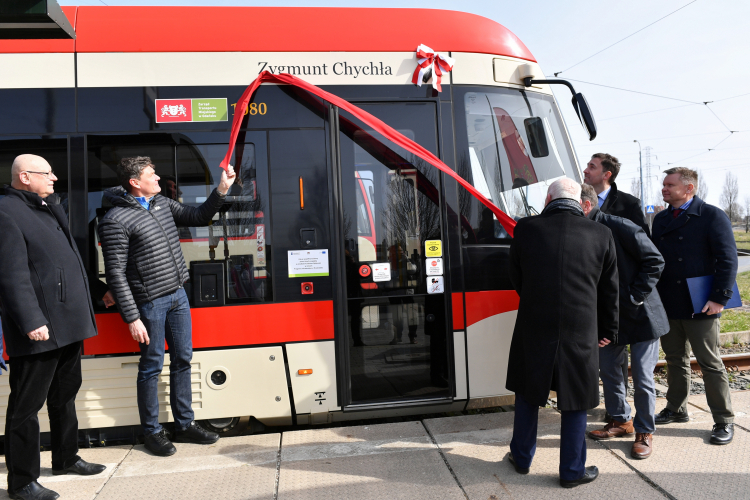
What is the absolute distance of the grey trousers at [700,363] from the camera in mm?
3545

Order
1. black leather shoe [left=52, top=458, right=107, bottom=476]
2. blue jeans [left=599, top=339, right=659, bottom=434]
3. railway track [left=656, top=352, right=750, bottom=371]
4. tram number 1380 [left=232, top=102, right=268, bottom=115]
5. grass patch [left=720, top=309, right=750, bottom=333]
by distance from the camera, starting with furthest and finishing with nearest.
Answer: grass patch [left=720, top=309, right=750, bottom=333]
railway track [left=656, top=352, right=750, bottom=371]
tram number 1380 [left=232, top=102, right=268, bottom=115]
blue jeans [left=599, top=339, right=659, bottom=434]
black leather shoe [left=52, top=458, right=107, bottom=476]

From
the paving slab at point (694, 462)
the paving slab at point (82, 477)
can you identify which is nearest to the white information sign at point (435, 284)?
the paving slab at point (694, 462)

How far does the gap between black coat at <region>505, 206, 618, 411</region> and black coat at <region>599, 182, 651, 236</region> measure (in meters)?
1.08

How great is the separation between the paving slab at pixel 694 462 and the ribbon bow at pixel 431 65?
2.87 m

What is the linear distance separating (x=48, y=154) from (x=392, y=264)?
2.51 m

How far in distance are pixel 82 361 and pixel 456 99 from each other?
328cm

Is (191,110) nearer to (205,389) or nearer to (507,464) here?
(205,389)

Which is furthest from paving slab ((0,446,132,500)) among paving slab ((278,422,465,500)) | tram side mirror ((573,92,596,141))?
tram side mirror ((573,92,596,141))

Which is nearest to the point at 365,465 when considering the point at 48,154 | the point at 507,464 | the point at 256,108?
the point at 507,464

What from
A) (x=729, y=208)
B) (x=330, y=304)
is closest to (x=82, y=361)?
(x=330, y=304)

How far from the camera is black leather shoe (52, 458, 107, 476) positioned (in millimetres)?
3271

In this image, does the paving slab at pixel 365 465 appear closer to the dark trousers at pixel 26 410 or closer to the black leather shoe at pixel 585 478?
the black leather shoe at pixel 585 478

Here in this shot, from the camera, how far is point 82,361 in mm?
3590

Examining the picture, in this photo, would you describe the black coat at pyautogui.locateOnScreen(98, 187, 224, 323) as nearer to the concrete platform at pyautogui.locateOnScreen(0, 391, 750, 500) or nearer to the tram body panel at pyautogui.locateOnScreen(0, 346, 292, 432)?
the tram body panel at pyautogui.locateOnScreen(0, 346, 292, 432)
